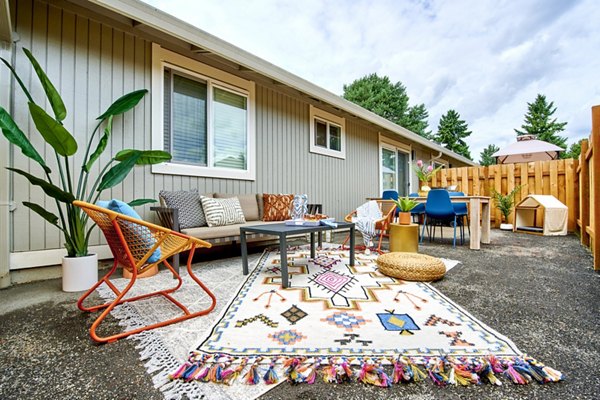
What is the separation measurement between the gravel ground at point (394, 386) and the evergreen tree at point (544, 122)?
88.0ft

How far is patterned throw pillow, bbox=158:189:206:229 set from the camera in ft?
10.4

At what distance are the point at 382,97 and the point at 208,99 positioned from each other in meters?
18.3

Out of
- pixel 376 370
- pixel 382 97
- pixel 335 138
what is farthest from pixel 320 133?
pixel 382 97

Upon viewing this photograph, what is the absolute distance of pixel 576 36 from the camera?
6.99m

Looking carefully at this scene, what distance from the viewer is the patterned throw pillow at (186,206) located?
3.16 m

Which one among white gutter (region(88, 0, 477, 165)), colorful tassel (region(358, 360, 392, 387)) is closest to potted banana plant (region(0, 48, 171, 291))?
white gutter (region(88, 0, 477, 165))

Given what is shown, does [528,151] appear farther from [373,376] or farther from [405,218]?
[373,376]

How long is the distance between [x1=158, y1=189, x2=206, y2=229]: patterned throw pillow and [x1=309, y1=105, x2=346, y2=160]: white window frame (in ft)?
9.82

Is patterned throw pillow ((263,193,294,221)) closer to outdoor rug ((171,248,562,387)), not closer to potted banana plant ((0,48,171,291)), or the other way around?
potted banana plant ((0,48,171,291))

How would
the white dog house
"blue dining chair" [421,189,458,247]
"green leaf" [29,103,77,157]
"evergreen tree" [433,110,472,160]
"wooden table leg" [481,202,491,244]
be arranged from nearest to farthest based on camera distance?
"green leaf" [29,103,77,157] < "blue dining chair" [421,189,458,247] < "wooden table leg" [481,202,491,244] < the white dog house < "evergreen tree" [433,110,472,160]

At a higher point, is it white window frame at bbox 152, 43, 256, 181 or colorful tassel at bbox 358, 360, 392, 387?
white window frame at bbox 152, 43, 256, 181

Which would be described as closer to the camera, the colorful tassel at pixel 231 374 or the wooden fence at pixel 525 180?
the colorful tassel at pixel 231 374

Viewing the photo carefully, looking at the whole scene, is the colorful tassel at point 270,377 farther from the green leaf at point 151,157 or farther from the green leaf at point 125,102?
the green leaf at point 125,102

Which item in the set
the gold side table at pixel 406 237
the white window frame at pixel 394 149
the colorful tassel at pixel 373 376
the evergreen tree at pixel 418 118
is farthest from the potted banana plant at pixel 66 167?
the evergreen tree at pixel 418 118
